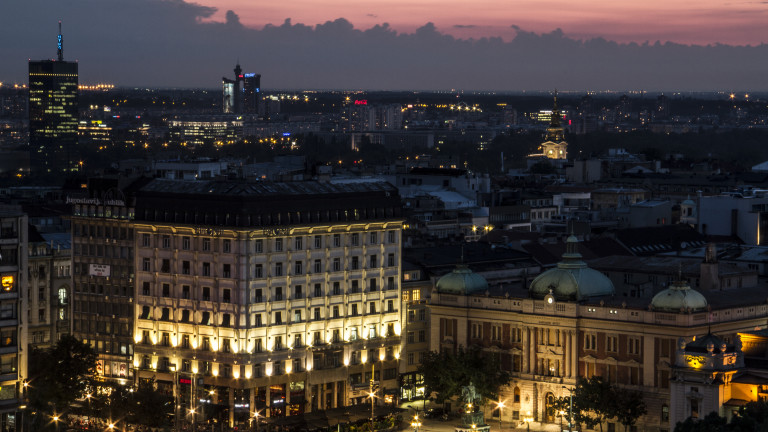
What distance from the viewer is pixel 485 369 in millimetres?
146125

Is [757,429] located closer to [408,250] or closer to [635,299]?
[635,299]

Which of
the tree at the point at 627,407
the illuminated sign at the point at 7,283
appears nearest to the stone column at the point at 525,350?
the tree at the point at 627,407

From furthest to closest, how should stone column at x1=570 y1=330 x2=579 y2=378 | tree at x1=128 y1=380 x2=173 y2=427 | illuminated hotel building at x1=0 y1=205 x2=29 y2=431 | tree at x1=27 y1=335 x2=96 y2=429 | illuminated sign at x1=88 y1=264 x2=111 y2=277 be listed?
illuminated sign at x1=88 y1=264 x2=111 y2=277, stone column at x1=570 y1=330 x2=579 y2=378, tree at x1=128 y1=380 x2=173 y2=427, tree at x1=27 y1=335 x2=96 y2=429, illuminated hotel building at x1=0 y1=205 x2=29 y2=431

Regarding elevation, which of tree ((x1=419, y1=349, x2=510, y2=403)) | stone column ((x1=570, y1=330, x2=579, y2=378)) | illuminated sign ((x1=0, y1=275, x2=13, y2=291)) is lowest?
tree ((x1=419, y1=349, x2=510, y2=403))

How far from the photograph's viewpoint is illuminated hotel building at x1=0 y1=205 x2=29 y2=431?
13296cm

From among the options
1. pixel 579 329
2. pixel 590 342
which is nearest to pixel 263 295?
pixel 579 329

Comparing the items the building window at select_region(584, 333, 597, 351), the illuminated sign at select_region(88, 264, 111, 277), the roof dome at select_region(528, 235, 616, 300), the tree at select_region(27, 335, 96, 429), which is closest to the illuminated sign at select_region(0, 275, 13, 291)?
the tree at select_region(27, 335, 96, 429)

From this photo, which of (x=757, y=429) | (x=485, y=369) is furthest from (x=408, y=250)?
(x=757, y=429)

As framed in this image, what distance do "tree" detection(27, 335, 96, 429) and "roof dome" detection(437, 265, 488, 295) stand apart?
2810 cm

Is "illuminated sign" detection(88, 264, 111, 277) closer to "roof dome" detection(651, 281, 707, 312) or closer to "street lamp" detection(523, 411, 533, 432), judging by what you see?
"street lamp" detection(523, 411, 533, 432)

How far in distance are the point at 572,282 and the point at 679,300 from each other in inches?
412

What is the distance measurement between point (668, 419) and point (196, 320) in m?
36.6

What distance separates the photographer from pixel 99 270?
15712cm

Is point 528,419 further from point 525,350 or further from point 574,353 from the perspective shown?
point 574,353
